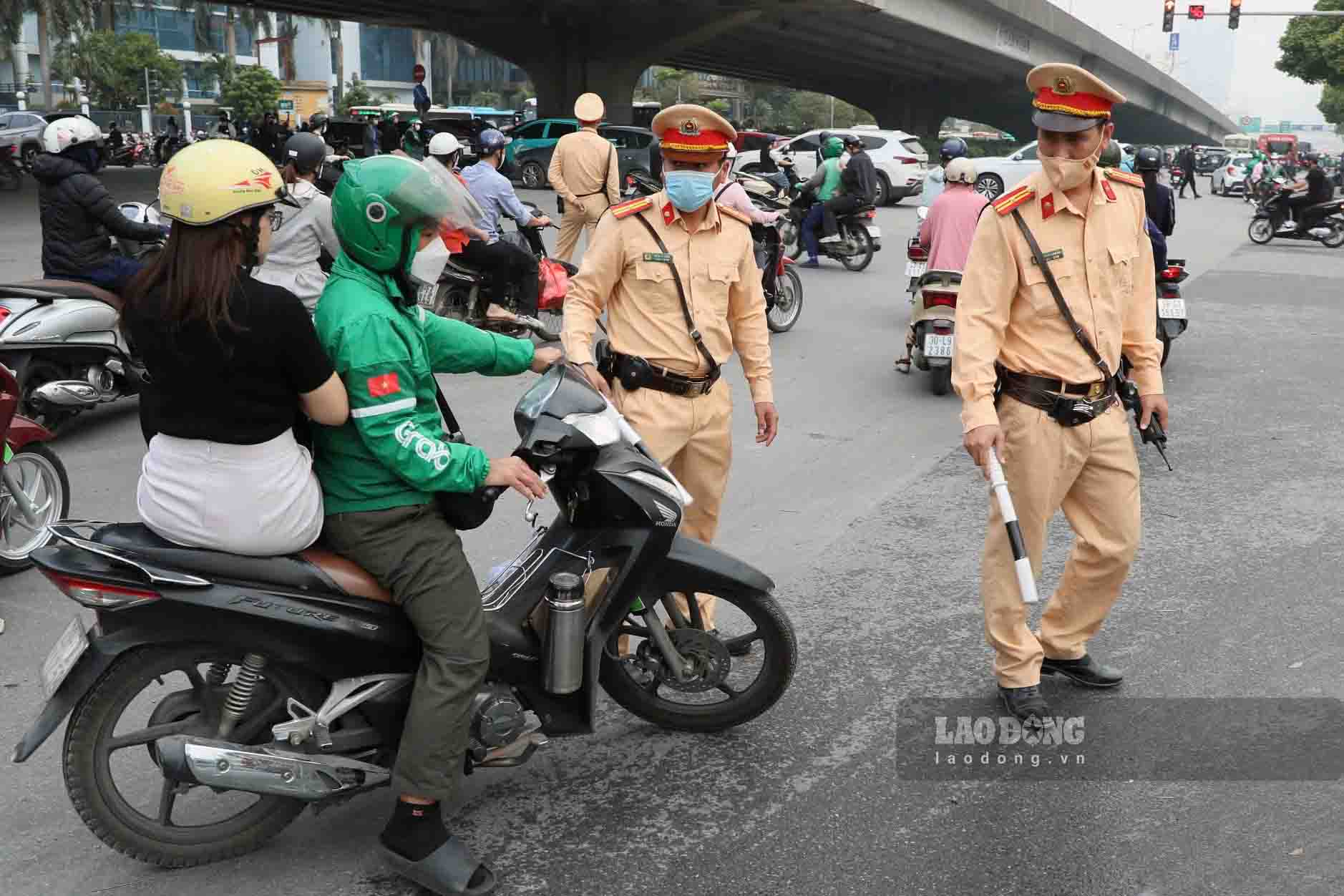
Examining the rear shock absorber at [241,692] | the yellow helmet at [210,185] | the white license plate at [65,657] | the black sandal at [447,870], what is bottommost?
the black sandal at [447,870]

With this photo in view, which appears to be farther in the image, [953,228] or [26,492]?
[953,228]

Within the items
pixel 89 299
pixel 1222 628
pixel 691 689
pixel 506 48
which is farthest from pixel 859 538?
pixel 506 48

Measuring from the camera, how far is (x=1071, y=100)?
3.82 m

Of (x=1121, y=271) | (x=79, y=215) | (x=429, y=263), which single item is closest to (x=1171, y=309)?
(x=1121, y=271)

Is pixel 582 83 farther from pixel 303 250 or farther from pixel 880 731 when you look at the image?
pixel 880 731

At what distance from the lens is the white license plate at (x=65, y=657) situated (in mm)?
2941

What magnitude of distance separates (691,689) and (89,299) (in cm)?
495

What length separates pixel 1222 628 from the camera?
4.95 m

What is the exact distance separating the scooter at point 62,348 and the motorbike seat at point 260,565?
4358 mm

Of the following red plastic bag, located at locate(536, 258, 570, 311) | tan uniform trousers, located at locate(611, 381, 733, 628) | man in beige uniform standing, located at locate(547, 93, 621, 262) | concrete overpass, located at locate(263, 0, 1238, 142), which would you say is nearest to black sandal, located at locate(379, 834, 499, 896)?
tan uniform trousers, located at locate(611, 381, 733, 628)

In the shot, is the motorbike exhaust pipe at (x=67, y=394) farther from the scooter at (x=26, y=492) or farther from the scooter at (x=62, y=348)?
the scooter at (x=26, y=492)

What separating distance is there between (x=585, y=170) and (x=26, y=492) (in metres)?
7.68

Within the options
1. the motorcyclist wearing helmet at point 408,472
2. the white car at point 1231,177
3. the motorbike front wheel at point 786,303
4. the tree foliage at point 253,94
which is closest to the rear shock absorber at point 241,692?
the motorcyclist wearing helmet at point 408,472

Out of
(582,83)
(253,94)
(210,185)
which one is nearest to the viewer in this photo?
(210,185)
